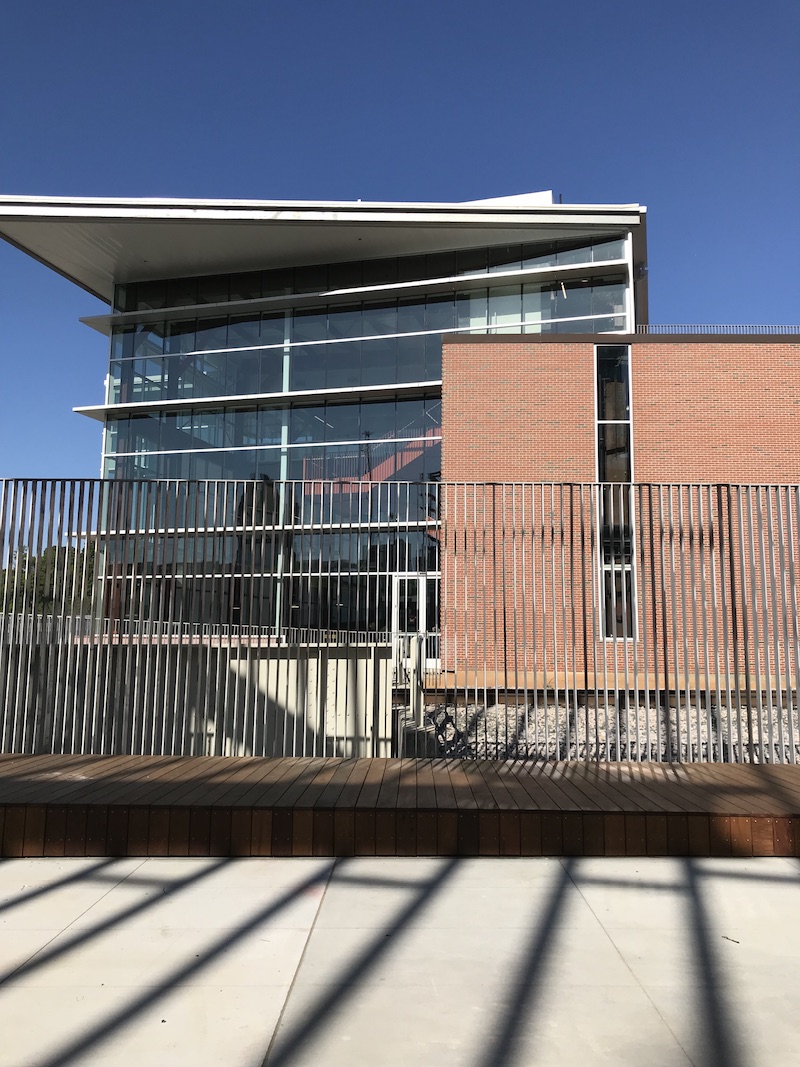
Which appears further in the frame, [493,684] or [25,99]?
[25,99]

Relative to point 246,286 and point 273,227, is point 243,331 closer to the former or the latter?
point 246,286

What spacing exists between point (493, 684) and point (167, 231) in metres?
23.6

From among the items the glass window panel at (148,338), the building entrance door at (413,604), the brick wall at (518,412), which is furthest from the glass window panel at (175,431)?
the building entrance door at (413,604)

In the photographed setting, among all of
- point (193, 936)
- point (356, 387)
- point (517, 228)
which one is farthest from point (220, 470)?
point (193, 936)

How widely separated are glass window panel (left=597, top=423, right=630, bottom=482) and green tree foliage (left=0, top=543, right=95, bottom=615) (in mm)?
15860

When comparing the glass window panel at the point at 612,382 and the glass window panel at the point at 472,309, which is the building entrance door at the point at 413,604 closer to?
the glass window panel at the point at 612,382

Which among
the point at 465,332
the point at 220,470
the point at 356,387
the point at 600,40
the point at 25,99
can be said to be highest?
the point at 25,99

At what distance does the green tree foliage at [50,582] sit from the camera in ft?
20.9

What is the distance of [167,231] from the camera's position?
2548 centimetres

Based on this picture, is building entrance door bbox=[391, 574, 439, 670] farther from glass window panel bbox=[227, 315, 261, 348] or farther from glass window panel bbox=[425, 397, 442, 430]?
glass window panel bbox=[227, 315, 261, 348]

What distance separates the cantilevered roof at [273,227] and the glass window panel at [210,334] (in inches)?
85.0

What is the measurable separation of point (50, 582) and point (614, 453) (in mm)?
16418

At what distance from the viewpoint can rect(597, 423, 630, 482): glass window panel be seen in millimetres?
20141

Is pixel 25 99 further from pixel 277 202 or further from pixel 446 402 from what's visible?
pixel 446 402
